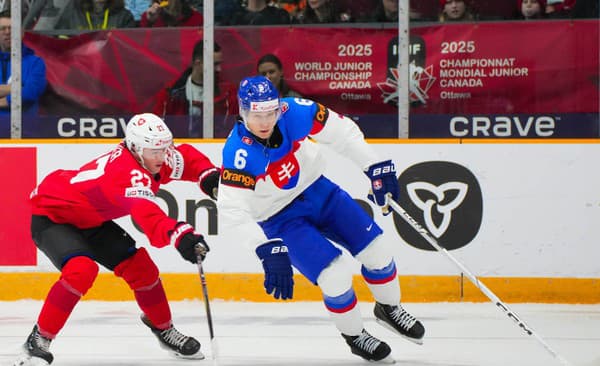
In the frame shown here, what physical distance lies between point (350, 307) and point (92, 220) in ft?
3.83

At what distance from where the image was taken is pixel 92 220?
5.11 meters

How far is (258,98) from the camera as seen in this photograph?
488 centimetres

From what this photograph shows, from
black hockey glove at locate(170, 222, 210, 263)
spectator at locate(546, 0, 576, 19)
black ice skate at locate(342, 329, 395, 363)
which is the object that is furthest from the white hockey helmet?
spectator at locate(546, 0, 576, 19)

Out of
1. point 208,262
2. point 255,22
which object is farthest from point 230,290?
point 255,22

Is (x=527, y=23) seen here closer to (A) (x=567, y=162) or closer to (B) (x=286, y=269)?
(A) (x=567, y=162)

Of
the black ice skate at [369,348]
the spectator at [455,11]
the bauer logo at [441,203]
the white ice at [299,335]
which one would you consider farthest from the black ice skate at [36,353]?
the spectator at [455,11]

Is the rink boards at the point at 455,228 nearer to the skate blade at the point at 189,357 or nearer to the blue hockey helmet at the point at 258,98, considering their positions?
the skate blade at the point at 189,357

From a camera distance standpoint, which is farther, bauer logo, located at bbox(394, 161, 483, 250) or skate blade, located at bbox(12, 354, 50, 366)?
bauer logo, located at bbox(394, 161, 483, 250)

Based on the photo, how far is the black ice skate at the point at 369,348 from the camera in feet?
16.6

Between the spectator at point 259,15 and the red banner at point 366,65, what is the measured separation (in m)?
0.05

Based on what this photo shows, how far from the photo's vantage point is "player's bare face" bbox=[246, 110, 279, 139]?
193 inches

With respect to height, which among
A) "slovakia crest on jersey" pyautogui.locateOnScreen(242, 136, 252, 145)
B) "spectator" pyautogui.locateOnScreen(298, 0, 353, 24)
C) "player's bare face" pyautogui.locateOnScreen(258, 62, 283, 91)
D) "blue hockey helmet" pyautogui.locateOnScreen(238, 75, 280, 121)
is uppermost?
"spectator" pyautogui.locateOnScreen(298, 0, 353, 24)

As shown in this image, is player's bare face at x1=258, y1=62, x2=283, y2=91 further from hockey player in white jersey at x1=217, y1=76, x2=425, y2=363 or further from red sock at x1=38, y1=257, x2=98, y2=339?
red sock at x1=38, y1=257, x2=98, y2=339

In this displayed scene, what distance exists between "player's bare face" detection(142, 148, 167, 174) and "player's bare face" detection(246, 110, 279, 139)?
392mm
